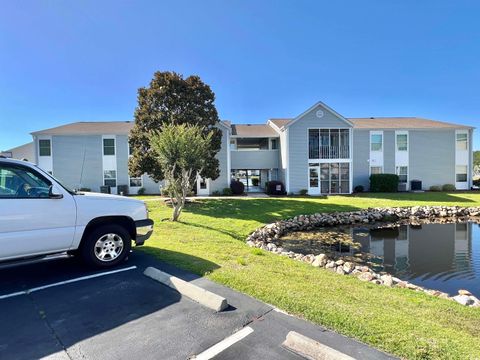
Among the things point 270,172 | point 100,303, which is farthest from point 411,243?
point 270,172

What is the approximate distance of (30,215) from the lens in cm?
477

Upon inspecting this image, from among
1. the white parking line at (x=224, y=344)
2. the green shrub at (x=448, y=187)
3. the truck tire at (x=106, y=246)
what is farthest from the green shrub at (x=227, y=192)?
the white parking line at (x=224, y=344)

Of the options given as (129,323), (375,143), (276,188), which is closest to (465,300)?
(129,323)

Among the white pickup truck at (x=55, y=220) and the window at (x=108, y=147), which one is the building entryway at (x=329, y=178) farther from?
the white pickup truck at (x=55, y=220)

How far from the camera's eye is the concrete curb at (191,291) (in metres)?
4.20

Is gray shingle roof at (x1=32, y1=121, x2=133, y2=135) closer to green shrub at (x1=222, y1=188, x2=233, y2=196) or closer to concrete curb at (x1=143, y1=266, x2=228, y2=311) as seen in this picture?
green shrub at (x1=222, y1=188, x2=233, y2=196)

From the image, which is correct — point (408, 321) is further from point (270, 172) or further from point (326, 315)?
point (270, 172)

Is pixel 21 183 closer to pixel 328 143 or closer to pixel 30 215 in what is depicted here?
pixel 30 215

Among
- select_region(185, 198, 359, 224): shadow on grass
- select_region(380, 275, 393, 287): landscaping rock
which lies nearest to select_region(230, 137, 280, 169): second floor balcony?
select_region(185, 198, 359, 224): shadow on grass

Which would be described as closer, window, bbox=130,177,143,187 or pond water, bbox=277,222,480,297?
pond water, bbox=277,222,480,297

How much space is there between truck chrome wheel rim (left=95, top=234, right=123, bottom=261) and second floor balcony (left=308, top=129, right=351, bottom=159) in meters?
21.4

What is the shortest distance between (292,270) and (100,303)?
12.6ft

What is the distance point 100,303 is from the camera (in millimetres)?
4359

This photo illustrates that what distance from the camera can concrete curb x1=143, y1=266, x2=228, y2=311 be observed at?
13.8ft
